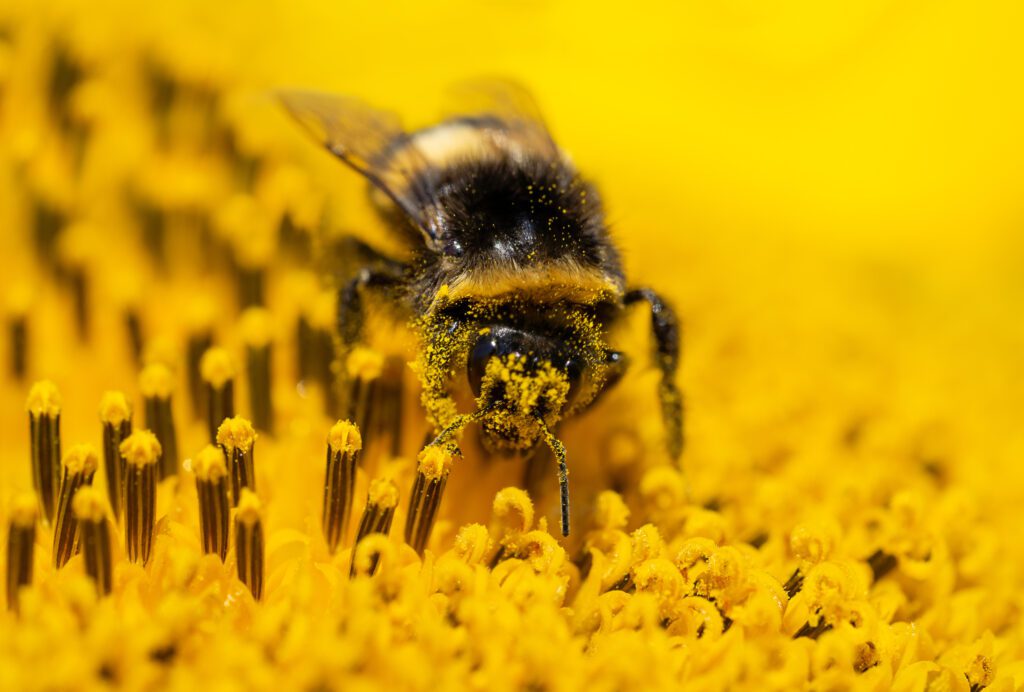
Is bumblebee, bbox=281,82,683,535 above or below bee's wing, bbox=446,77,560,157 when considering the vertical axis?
below

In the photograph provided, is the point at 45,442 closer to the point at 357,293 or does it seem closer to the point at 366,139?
the point at 357,293

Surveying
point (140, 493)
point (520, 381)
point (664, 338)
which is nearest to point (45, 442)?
point (140, 493)

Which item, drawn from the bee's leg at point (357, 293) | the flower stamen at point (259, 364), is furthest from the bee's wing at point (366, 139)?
the flower stamen at point (259, 364)

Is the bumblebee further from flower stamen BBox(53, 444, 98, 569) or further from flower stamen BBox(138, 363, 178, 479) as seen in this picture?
flower stamen BBox(53, 444, 98, 569)

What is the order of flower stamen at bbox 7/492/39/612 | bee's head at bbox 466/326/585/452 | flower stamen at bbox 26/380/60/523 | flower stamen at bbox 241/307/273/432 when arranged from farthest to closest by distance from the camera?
flower stamen at bbox 241/307/273/432
flower stamen at bbox 26/380/60/523
flower stamen at bbox 7/492/39/612
bee's head at bbox 466/326/585/452

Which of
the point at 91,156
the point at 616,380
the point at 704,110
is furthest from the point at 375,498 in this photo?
the point at 704,110

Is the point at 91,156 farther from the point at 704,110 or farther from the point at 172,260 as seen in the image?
the point at 704,110

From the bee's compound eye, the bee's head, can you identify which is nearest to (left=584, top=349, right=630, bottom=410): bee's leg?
the bee's head
